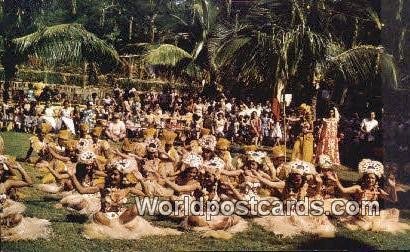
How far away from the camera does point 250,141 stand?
49.9ft

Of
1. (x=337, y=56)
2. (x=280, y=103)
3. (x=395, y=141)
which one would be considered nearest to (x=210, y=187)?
(x=337, y=56)

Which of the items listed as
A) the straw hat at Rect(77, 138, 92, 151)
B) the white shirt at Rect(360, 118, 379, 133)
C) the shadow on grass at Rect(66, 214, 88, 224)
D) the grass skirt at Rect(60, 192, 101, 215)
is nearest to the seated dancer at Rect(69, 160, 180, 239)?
the shadow on grass at Rect(66, 214, 88, 224)

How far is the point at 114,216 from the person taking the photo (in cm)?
716

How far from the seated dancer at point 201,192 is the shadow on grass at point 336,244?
3.14ft

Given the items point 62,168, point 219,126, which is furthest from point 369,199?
point 219,126

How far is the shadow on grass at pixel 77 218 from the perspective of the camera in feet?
25.3

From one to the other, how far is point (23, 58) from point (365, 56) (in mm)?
8914

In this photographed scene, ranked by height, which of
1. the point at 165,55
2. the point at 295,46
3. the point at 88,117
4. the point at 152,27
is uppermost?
the point at 152,27

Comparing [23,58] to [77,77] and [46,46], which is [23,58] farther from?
[77,77]

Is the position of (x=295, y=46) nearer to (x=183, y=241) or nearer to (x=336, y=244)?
(x=336, y=244)

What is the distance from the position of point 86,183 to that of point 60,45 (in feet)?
21.3

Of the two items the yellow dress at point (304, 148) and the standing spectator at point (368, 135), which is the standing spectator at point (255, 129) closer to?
the standing spectator at point (368, 135)

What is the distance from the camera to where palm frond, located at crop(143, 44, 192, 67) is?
→ 702 inches

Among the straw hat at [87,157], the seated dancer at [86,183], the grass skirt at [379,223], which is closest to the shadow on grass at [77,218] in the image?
the seated dancer at [86,183]
